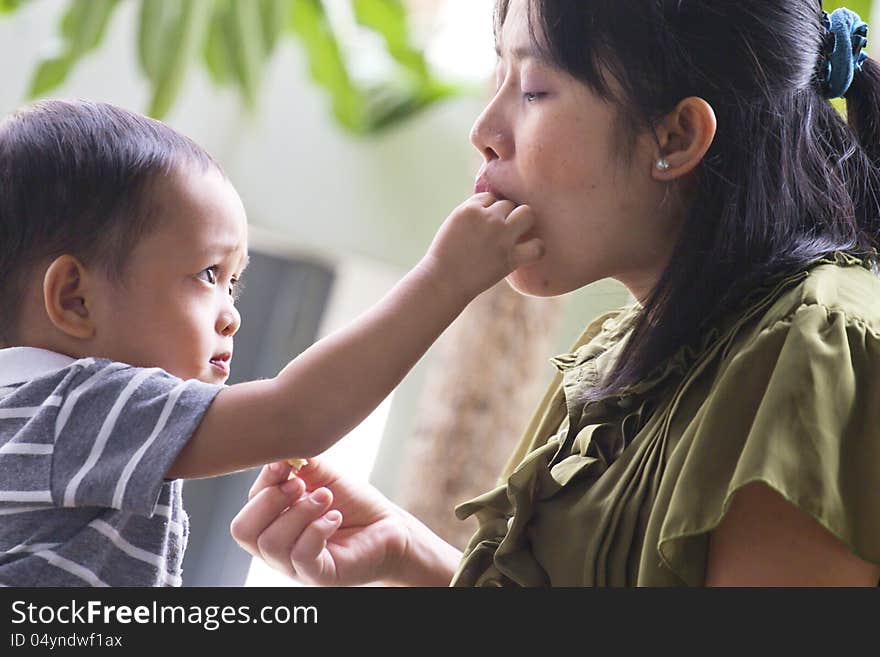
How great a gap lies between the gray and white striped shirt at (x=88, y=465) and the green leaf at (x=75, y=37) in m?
1.44

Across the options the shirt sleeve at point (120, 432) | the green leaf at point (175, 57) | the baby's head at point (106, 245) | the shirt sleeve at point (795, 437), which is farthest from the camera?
the green leaf at point (175, 57)

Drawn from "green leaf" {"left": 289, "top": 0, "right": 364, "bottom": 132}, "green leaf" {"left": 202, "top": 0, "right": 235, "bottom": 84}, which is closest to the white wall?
"green leaf" {"left": 289, "top": 0, "right": 364, "bottom": 132}

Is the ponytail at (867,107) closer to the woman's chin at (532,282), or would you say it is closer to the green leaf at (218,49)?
the woman's chin at (532,282)

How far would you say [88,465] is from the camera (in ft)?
2.97

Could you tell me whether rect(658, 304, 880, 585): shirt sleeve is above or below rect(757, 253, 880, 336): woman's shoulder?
below

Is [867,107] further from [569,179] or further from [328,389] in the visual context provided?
[328,389]

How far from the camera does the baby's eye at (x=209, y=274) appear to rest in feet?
3.40

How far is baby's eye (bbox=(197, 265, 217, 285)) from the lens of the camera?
3.40 ft

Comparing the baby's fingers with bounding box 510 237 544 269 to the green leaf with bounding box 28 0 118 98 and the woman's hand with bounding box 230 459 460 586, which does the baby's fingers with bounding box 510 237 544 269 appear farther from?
the green leaf with bounding box 28 0 118 98

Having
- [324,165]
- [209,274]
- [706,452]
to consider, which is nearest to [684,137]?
[706,452]

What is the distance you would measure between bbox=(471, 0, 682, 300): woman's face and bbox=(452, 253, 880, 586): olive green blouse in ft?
0.39

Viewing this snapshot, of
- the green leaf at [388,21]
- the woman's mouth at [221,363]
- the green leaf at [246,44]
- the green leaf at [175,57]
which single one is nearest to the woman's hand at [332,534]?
the woman's mouth at [221,363]

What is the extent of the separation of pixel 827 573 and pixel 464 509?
365 mm

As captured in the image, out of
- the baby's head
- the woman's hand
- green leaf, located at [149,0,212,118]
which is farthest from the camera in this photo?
green leaf, located at [149,0,212,118]
